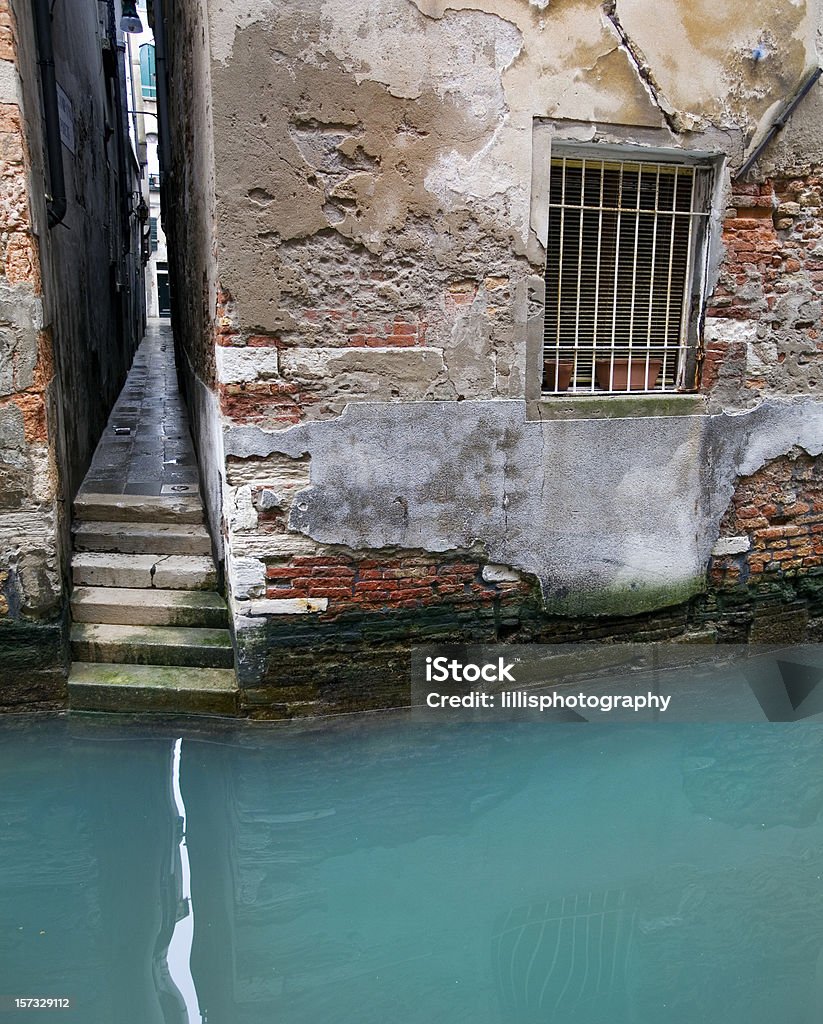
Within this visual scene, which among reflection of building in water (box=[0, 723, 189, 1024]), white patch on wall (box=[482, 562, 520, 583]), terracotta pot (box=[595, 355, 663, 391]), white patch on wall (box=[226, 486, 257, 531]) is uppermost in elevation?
terracotta pot (box=[595, 355, 663, 391])

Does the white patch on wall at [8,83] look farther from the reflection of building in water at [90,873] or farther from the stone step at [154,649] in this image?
the reflection of building in water at [90,873]

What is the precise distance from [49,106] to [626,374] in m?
3.23

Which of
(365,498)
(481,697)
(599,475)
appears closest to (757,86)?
(599,475)

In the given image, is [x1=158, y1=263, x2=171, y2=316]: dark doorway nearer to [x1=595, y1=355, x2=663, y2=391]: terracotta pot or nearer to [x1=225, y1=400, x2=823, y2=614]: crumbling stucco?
[x1=595, y1=355, x2=663, y2=391]: terracotta pot

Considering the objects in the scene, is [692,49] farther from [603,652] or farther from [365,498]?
[603,652]

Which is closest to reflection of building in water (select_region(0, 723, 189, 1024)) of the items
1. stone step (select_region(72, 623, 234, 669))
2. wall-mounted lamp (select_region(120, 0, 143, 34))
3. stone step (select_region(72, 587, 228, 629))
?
stone step (select_region(72, 623, 234, 669))

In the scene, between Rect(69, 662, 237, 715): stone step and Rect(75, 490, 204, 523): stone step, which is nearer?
Rect(69, 662, 237, 715): stone step

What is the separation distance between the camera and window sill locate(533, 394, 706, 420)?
400cm

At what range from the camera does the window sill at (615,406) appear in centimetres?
400

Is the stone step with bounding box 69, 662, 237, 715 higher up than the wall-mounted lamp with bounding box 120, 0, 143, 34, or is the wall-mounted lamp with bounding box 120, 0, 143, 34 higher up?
the wall-mounted lamp with bounding box 120, 0, 143, 34

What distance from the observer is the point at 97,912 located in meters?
2.82

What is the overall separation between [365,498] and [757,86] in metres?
2.80

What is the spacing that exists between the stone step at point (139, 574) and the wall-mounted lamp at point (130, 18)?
31.3 feet

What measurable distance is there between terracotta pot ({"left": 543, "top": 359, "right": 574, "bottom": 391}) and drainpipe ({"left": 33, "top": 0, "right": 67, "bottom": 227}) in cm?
264
